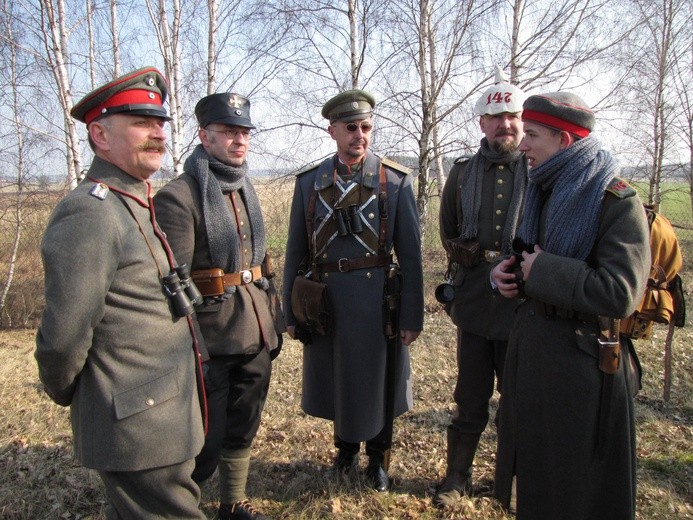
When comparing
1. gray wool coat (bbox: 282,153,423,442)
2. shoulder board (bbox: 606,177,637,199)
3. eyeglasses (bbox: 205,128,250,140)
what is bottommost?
gray wool coat (bbox: 282,153,423,442)

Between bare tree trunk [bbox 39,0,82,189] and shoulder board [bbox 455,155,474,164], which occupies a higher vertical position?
bare tree trunk [bbox 39,0,82,189]

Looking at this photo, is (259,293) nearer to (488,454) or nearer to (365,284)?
(365,284)

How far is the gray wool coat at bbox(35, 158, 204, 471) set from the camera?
163 cm

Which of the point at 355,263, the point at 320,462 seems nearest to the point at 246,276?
the point at 355,263

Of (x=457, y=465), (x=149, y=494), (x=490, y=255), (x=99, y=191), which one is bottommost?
(x=457, y=465)

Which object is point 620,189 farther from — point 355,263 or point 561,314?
point 355,263

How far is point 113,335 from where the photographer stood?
1.77 m

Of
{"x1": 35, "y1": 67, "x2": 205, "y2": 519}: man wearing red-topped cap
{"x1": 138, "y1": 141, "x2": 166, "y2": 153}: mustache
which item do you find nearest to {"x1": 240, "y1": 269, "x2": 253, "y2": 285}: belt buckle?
{"x1": 35, "y1": 67, "x2": 205, "y2": 519}: man wearing red-topped cap

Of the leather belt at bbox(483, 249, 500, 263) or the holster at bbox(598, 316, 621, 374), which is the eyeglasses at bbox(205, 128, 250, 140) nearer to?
the leather belt at bbox(483, 249, 500, 263)

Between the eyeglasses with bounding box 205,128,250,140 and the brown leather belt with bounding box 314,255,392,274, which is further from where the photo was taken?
the brown leather belt with bounding box 314,255,392,274

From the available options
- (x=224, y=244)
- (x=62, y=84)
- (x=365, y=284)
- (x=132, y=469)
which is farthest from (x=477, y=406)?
(x=62, y=84)

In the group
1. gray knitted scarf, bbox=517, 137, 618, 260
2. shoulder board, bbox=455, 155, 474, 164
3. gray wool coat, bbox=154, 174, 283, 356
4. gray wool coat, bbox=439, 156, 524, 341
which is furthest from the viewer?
shoulder board, bbox=455, 155, 474, 164

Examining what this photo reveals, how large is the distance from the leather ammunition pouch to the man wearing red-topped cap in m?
1.09

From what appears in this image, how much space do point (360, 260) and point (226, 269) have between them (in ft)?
2.73
